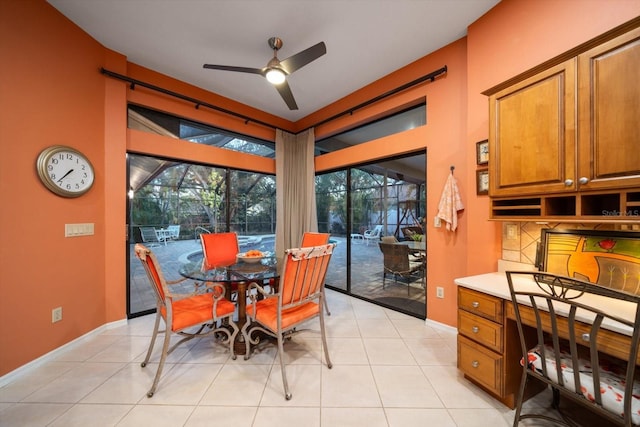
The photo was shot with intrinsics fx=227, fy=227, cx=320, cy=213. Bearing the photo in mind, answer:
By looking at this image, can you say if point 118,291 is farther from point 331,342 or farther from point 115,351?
point 331,342

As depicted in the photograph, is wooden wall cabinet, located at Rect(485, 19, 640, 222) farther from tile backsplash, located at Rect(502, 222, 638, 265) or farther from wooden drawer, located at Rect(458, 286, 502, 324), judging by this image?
wooden drawer, located at Rect(458, 286, 502, 324)

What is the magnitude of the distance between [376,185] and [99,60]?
3586 mm

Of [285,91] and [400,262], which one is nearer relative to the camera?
[285,91]

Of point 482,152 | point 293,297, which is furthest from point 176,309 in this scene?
point 482,152

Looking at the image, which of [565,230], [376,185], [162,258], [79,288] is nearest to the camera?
[565,230]

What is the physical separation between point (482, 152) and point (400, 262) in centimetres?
168

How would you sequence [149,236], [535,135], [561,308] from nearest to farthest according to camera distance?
[561,308] < [535,135] < [149,236]

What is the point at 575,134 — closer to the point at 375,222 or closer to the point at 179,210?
the point at 375,222

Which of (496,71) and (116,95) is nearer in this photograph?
(496,71)

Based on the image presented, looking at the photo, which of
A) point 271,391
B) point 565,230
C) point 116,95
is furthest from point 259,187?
point 565,230

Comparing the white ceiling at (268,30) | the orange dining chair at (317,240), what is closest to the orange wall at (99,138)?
the white ceiling at (268,30)

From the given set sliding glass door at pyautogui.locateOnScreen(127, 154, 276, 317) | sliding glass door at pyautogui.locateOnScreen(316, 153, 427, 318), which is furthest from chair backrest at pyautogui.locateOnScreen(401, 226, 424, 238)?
sliding glass door at pyautogui.locateOnScreen(127, 154, 276, 317)

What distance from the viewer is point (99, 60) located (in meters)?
2.46

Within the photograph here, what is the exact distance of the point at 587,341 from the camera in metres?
1.09
